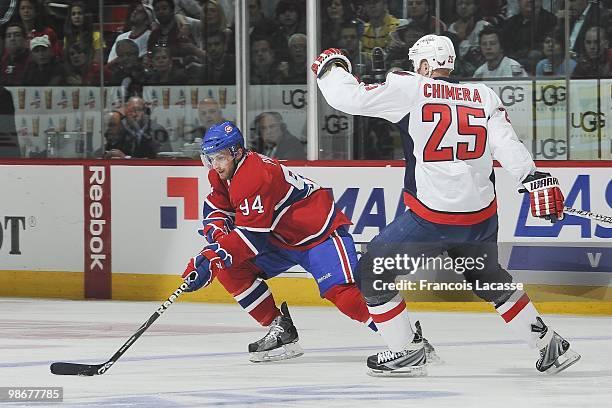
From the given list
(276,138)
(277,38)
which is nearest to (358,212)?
(276,138)

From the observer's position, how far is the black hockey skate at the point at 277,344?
581 centimetres

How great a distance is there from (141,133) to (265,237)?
10.4 feet

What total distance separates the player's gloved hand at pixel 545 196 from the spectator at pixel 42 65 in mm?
4236

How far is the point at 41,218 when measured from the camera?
27.5 ft

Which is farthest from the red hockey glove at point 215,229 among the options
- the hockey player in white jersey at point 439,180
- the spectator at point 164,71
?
the spectator at point 164,71

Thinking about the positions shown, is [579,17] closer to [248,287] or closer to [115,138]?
[115,138]

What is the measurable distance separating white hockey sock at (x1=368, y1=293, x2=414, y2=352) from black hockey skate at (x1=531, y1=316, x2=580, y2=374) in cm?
44

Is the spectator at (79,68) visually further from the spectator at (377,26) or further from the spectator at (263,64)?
the spectator at (377,26)

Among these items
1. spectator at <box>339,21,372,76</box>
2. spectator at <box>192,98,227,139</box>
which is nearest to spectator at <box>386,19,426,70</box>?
spectator at <box>339,21,372,76</box>

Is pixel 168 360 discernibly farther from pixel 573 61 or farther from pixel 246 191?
pixel 573 61

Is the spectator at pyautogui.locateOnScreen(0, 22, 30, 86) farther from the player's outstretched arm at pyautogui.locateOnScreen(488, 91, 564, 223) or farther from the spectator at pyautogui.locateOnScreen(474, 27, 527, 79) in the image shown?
the player's outstretched arm at pyautogui.locateOnScreen(488, 91, 564, 223)

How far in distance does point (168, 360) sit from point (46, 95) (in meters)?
3.26

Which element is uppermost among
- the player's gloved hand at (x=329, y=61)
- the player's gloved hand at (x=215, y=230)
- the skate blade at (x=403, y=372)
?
the player's gloved hand at (x=329, y=61)

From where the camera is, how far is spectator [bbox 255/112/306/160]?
26.8 feet
